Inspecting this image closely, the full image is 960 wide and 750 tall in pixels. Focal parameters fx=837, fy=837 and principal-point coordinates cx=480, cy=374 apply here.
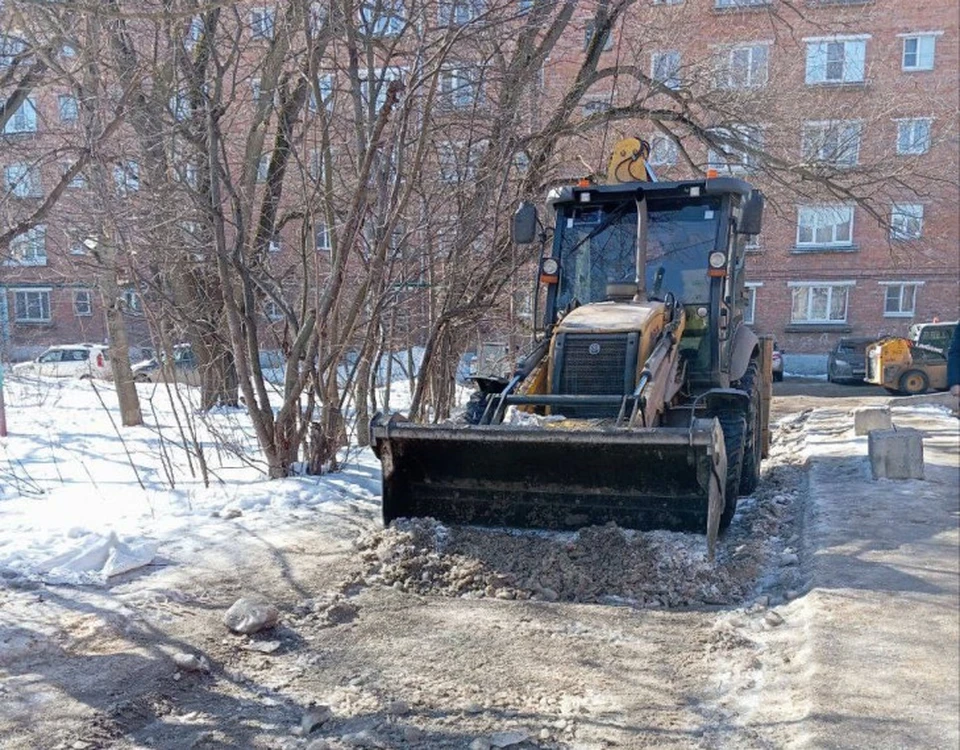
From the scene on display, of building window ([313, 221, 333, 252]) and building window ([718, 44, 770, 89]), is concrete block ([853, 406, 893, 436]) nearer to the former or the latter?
building window ([718, 44, 770, 89])

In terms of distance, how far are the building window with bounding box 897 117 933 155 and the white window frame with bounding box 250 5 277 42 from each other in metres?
10.5

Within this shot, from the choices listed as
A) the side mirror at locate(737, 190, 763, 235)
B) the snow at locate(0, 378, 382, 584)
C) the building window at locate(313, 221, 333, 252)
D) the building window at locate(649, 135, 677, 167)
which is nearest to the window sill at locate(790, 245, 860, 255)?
the building window at locate(649, 135, 677, 167)

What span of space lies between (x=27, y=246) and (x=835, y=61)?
46.0 ft

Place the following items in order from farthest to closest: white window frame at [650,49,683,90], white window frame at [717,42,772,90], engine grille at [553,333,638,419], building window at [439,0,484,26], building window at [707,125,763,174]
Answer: white window frame at [717,42,772,90] → white window frame at [650,49,683,90] → building window at [707,125,763,174] → building window at [439,0,484,26] → engine grille at [553,333,638,419]

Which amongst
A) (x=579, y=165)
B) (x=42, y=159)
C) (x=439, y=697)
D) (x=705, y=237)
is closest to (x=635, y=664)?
(x=439, y=697)

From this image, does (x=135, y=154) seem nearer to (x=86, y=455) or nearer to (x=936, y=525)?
(x=86, y=455)

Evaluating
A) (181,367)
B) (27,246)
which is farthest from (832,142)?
(27,246)

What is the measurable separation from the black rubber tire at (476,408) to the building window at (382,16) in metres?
3.37

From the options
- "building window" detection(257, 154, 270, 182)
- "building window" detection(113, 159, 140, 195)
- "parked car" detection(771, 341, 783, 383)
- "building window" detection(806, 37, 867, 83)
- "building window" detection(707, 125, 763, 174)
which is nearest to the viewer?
"building window" detection(113, 159, 140, 195)

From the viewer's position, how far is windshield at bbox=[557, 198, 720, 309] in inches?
276

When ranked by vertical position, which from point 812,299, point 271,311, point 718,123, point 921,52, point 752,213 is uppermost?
point 921,52

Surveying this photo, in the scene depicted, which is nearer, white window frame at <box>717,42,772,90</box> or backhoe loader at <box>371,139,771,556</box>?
backhoe loader at <box>371,139,771,556</box>

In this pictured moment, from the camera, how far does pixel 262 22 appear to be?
811 centimetres

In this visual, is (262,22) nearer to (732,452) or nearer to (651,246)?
(651,246)
